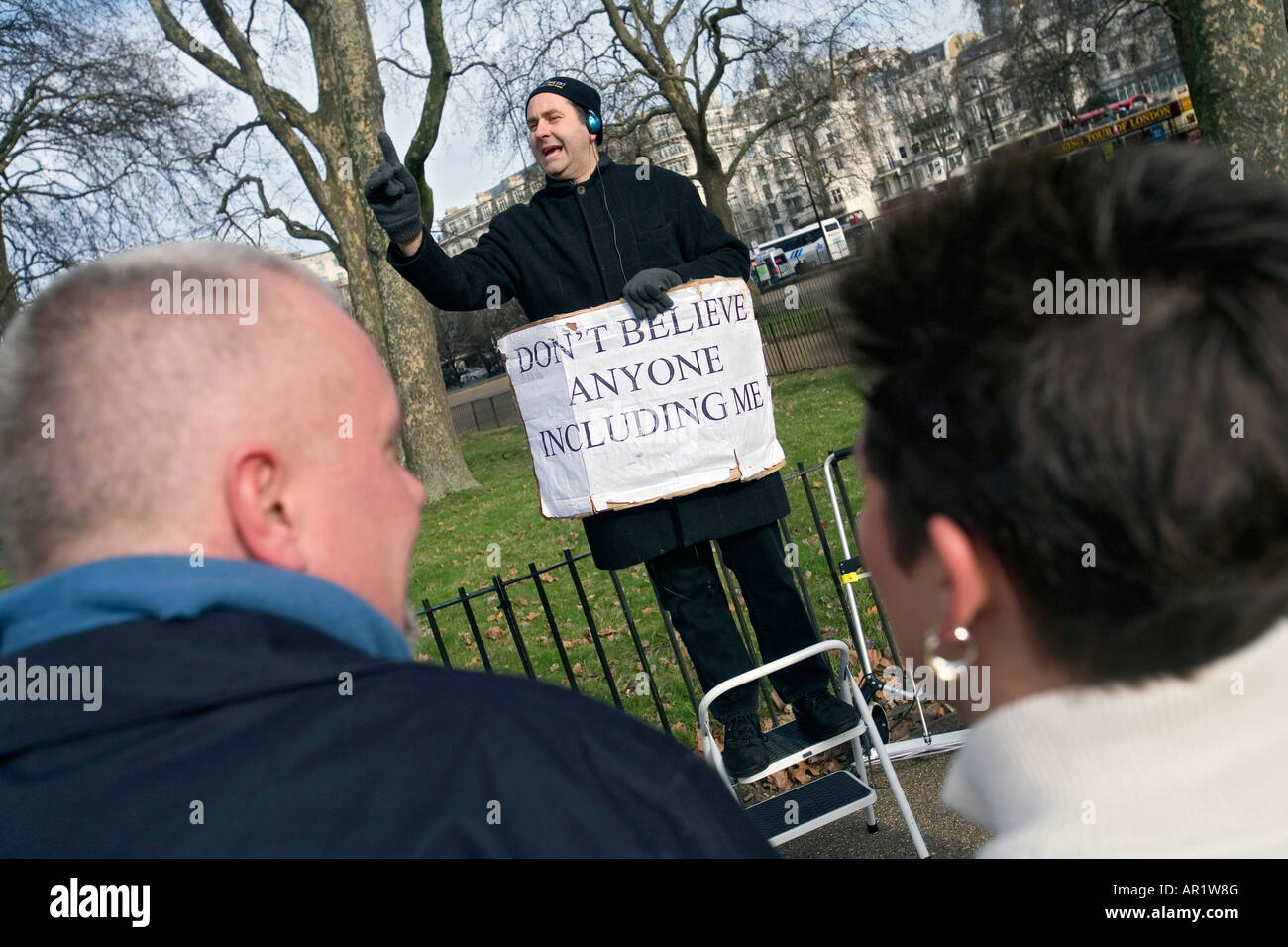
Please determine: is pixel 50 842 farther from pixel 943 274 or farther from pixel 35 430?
pixel 943 274

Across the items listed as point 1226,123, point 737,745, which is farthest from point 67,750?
point 1226,123

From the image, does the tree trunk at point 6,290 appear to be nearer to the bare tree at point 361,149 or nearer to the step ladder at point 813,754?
the bare tree at point 361,149

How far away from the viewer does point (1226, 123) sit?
8.59m

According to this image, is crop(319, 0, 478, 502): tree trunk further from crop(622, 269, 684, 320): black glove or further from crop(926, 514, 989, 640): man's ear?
crop(926, 514, 989, 640): man's ear

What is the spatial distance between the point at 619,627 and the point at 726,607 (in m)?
3.44

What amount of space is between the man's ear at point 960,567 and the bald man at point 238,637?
0.32 meters

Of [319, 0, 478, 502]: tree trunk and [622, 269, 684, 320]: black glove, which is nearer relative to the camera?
[622, 269, 684, 320]: black glove

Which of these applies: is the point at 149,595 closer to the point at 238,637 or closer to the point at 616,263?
the point at 238,637

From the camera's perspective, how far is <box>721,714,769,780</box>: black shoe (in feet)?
11.6

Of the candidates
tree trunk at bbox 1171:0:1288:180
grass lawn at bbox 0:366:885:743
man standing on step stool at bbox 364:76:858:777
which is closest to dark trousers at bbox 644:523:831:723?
man standing on step stool at bbox 364:76:858:777

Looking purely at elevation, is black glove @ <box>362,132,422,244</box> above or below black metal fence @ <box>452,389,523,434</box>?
below

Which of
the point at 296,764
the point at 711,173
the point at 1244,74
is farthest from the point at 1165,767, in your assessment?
the point at 711,173

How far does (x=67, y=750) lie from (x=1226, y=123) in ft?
32.2
